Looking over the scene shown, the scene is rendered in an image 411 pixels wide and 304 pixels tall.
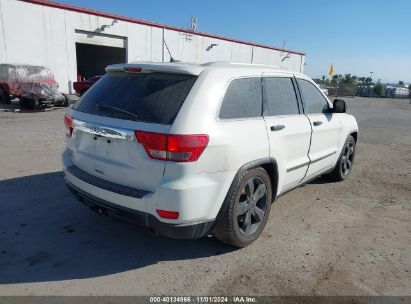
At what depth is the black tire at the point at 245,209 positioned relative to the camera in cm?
325

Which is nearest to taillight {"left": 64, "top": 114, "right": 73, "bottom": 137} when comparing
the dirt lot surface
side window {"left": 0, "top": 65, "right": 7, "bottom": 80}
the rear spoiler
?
the rear spoiler

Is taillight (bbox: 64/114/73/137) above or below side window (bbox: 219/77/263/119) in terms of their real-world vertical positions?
below

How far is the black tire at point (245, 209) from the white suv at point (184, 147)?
0.01m

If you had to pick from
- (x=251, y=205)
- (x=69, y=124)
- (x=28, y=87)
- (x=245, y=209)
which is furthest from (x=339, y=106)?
(x=28, y=87)

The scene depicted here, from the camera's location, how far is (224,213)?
3213mm

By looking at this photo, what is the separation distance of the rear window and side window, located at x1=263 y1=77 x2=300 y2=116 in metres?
1.04

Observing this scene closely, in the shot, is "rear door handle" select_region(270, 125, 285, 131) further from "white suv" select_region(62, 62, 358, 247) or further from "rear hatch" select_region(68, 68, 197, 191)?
"rear hatch" select_region(68, 68, 197, 191)

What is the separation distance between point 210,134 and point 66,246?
1.85 metres

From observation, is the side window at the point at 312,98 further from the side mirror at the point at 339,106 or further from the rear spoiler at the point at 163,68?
the rear spoiler at the point at 163,68

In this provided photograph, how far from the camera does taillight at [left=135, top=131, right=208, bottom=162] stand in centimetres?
280

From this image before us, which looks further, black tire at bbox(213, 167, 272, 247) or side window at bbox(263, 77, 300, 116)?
side window at bbox(263, 77, 300, 116)

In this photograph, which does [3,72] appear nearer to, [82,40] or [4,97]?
[4,97]

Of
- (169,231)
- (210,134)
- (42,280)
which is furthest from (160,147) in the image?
(42,280)

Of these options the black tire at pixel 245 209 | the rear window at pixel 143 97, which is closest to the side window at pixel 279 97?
the black tire at pixel 245 209
